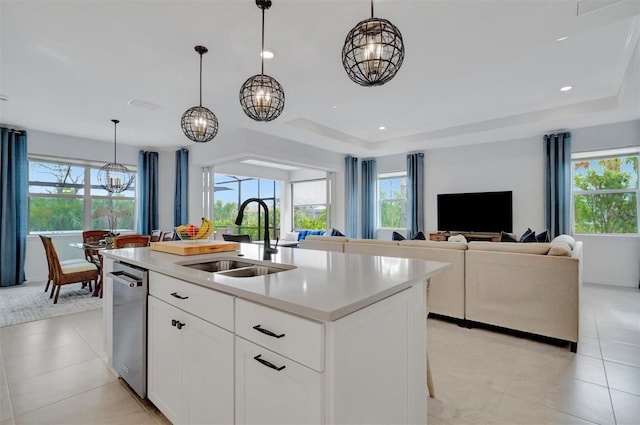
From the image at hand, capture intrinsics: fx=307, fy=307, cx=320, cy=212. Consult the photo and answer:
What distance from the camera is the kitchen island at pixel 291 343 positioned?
951mm

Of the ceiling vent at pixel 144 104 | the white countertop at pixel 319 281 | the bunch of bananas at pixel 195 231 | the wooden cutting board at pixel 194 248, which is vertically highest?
the ceiling vent at pixel 144 104

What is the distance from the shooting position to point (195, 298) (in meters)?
1.42

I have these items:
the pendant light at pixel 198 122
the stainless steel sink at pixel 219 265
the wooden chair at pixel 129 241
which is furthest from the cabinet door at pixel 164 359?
the wooden chair at pixel 129 241

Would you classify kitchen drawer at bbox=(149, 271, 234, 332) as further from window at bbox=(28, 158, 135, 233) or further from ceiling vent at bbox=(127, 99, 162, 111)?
window at bbox=(28, 158, 135, 233)

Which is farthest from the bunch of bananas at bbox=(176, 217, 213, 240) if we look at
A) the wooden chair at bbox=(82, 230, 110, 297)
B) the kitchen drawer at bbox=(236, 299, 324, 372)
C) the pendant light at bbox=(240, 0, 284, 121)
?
the wooden chair at bbox=(82, 230, 110, 297)

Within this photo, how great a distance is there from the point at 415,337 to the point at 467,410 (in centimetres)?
85

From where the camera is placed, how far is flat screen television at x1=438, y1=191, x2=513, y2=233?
234 inches

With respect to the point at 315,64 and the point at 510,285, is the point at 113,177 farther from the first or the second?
the point at 510,285

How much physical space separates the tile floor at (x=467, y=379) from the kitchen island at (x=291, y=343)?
536 millimetres

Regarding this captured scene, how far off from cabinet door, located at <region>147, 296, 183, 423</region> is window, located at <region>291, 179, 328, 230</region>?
25.3 feet

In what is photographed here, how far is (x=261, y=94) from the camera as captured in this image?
2213 mm

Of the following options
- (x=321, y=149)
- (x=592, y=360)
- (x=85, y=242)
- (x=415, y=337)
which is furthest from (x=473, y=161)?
(x=85, y=242)

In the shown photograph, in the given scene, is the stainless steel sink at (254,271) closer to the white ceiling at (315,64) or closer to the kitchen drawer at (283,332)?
the kitchen drawer at (283,332)

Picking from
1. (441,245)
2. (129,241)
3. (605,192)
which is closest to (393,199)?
(605,192)
